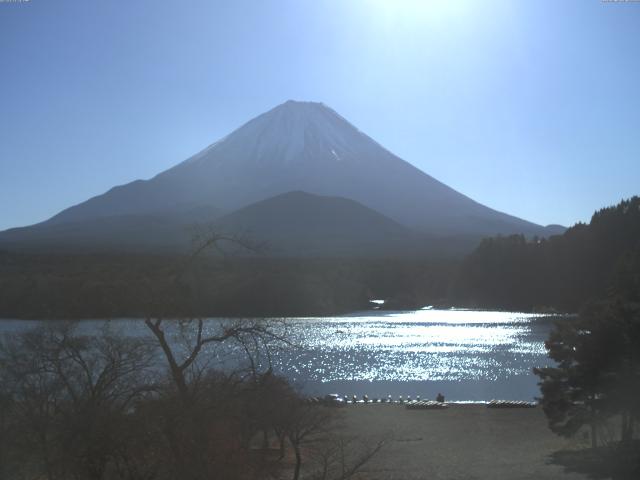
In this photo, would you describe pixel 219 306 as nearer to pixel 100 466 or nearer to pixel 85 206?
pixel 100 466

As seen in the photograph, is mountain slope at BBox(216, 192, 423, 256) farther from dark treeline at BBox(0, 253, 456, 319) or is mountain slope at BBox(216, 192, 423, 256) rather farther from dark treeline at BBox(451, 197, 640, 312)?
dark treeline at BBox(0, 253, 456, 319)

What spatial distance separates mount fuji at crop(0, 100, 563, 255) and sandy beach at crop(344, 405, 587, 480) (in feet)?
215

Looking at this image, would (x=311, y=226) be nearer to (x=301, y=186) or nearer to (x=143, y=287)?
(x=301, y=186)

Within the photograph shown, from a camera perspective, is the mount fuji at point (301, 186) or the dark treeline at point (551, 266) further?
the mount fuji at point (301, 186)

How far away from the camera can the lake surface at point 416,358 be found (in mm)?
22312

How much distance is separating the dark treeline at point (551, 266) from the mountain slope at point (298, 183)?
98.5 feet

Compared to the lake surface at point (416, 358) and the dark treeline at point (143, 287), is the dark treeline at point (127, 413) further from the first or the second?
the lake surface at point (416, 358)

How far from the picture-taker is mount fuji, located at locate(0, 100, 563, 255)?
301ft

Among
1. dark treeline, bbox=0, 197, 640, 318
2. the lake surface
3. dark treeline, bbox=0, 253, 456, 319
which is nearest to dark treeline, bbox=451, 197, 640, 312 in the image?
dark treeline, bbox=0, 197, 640, 318

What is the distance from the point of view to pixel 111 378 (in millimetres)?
4980

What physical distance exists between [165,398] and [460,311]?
5976 centimetres

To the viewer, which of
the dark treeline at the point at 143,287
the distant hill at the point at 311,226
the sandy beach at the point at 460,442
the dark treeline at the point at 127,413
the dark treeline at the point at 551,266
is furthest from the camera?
the distant hill at the point at 311,226

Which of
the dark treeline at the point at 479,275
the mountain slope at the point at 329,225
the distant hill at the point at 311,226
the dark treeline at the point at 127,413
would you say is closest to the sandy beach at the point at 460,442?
the dark treeline at the point at 479,275

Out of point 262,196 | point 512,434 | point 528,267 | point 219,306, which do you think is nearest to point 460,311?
point 528,267
